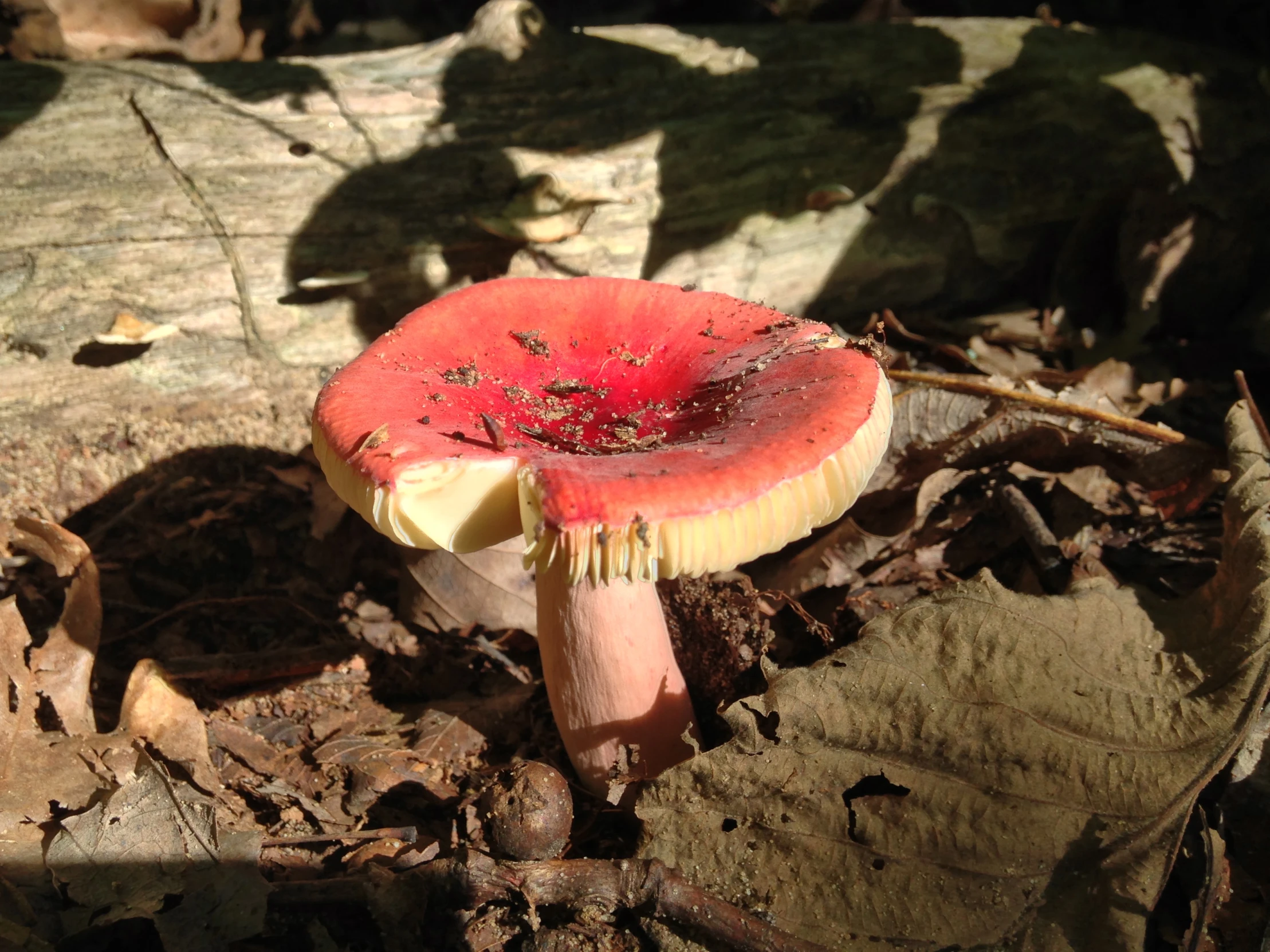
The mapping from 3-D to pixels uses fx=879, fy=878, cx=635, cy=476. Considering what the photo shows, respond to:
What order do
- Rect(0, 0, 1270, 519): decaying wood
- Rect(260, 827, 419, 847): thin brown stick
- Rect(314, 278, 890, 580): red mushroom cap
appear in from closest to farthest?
Rect(314, 278, 890, 580): red mushroom cap, Rect(260, 827, 419, 847): thin brown stick, Rect(0, 0, 1270, 519): decaying wood

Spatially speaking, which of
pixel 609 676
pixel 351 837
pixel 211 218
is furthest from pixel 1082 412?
pixel 211 218

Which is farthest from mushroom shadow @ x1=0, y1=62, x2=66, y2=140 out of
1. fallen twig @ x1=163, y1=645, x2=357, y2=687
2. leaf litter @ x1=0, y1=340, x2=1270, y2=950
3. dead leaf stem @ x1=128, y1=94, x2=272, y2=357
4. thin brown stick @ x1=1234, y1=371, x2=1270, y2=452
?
thin brown stick @ x1=1234, y1=371, x2=1270, y2=452

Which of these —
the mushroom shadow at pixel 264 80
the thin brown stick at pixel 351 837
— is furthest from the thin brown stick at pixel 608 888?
the mushroom shadow at pixel 264 80

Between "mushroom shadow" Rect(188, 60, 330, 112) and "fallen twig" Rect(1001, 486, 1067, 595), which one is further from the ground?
"mushroom shadow" Rect(188, 60, 330, 112)

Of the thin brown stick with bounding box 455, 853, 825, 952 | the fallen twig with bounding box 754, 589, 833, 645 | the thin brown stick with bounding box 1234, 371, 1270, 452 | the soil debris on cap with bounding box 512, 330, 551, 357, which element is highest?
the soil debris on cap with bounding box 512, 330, 551, 357

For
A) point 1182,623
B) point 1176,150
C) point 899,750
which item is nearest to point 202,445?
point 899,750

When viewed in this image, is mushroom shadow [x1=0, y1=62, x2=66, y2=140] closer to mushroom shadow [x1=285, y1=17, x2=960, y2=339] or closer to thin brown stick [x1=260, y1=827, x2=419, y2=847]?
mushroom shadow [x1=285, y1=17, x2=960, y2=339]

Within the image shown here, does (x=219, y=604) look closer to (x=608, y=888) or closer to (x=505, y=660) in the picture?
(x=505, y=660)

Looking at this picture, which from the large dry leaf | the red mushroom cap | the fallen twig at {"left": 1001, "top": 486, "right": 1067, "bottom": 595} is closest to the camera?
the red mushroom cap
